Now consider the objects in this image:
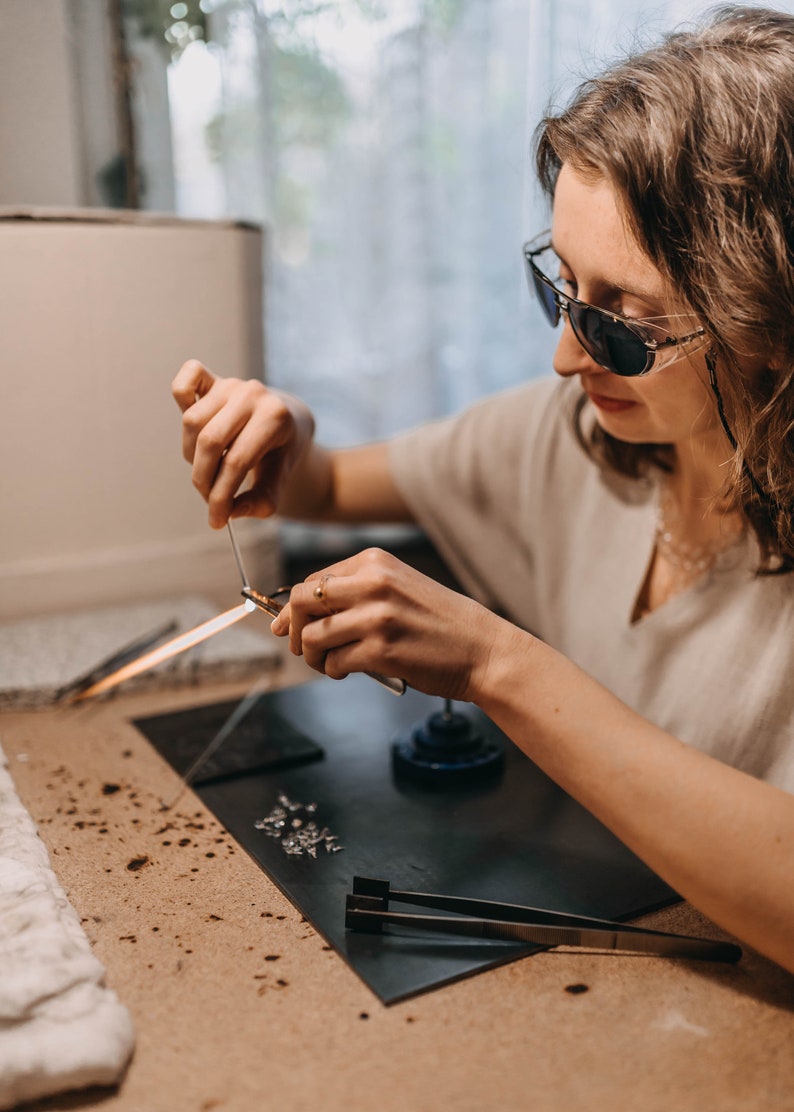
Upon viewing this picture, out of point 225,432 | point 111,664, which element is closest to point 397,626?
point 225,432

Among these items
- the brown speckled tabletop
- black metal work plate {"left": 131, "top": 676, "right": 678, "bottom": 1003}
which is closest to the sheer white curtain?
black metal work plate {"left": 131, "top": 676, "right": 678, "bottom": 1003}

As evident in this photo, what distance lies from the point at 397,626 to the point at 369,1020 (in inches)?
11.2

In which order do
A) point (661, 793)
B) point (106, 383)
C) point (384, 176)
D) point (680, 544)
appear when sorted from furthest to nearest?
point (384, 176) < point (106, 383) < point (680, 544) < point (661, 793)

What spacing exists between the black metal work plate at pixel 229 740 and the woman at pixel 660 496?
251 mm

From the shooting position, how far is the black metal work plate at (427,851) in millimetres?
735

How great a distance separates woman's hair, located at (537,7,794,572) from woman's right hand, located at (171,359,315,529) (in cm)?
40

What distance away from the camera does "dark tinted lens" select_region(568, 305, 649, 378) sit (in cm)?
89

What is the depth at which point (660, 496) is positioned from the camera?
47.3 inches

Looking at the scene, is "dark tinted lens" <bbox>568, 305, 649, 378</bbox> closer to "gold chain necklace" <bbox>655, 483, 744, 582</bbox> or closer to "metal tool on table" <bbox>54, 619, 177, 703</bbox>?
"gold chain necklace" <bbox>655, 483, 744, 582</bbox>

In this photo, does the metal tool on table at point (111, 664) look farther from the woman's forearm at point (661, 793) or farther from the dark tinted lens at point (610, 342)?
the dark tinted lens at point (610, 342)

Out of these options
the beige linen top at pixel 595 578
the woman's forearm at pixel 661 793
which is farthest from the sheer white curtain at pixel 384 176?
the woman's forearm at pixel 661 793

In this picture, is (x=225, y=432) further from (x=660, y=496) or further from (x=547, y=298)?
(x=660, y=496)

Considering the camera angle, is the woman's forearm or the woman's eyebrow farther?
the woman's eyebrow

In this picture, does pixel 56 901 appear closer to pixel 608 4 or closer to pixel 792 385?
pixel 792 385
